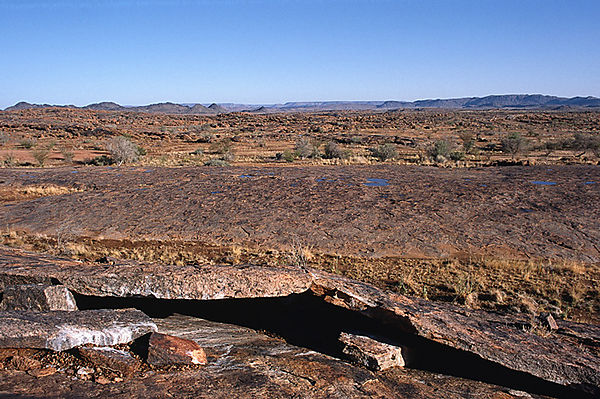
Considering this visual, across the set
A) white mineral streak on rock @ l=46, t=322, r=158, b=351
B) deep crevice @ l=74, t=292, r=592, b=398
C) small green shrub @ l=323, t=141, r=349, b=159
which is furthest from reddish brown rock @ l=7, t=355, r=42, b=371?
small green shrub @ l=323, t=141, r=349, b=159

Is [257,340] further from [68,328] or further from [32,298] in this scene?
[32,298]

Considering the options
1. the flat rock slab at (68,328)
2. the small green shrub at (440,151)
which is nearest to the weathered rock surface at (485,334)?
the flat rock slab at (68,328)

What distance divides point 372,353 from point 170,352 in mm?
1862

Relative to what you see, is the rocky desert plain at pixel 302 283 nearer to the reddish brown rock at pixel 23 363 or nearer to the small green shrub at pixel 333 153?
the reddish brown rock at pixel 23 363

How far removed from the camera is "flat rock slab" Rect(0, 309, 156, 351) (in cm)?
334

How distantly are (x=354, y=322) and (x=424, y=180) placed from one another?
9.19m

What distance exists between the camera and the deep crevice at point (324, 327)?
12.5 feet

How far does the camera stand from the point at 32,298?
156 inches

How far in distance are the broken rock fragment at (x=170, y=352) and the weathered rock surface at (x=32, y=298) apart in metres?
1.17

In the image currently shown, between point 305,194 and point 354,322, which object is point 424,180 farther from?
point 354,322

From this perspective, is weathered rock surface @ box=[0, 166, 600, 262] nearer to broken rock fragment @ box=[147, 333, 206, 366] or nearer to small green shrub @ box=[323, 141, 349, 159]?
broken rock fragment @ box=[147, 333, 206, 366]

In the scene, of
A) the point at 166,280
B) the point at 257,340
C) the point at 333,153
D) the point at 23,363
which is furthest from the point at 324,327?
the point at 333,153

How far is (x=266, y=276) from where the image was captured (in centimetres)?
454

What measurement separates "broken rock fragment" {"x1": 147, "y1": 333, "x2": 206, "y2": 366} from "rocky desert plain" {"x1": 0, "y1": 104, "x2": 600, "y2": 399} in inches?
0.5
